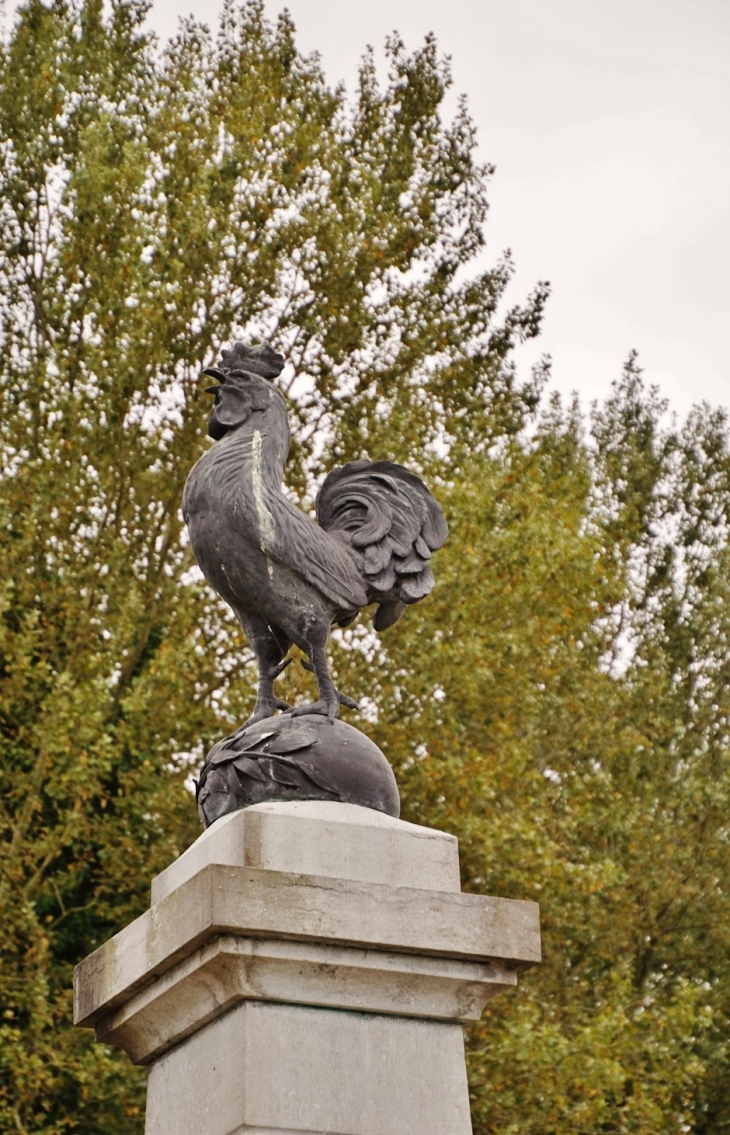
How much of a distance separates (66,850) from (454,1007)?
9826 millimetres

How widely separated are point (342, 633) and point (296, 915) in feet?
31.6

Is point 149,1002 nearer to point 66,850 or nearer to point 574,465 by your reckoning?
point 66,850

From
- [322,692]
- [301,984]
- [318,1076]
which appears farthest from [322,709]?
[318,1076]

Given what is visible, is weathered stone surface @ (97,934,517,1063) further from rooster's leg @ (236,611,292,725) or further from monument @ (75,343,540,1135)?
rooster's leg @ (236,611,292,725)

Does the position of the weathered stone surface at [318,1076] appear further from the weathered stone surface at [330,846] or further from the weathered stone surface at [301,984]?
the weathered stone surface at [330,846]

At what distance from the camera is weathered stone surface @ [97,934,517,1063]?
4.50 meters

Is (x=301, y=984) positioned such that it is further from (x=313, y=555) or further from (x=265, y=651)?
(x=313, y=555)

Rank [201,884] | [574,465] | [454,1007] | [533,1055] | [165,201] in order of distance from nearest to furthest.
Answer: [201,884], [454,1007], [533,1055], [165,201], [574,465]

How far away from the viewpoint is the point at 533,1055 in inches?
491

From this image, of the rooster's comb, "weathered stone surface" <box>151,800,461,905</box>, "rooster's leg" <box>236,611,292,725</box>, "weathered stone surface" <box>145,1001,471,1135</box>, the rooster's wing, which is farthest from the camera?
the rooster's comb

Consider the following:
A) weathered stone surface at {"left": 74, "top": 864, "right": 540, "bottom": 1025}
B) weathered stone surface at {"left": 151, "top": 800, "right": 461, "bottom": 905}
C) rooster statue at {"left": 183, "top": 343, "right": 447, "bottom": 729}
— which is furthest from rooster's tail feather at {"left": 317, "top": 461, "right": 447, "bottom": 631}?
weathered stone surface at {"left": 74, "top": 864, "right": 540, "bottom": 1025}

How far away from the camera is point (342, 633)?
14117 millimetres

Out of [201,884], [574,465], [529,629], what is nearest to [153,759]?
[529,629]

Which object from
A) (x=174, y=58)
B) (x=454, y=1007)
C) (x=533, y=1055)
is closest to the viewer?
(x=454, y=1007)
